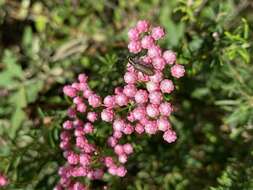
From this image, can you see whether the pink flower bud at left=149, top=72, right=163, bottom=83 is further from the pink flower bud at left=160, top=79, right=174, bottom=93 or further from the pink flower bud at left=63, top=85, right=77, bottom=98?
the pink flower bud at left=63, top=85, right=77, bottom=98

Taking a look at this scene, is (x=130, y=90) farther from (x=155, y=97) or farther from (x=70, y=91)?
(x=70, y=91)

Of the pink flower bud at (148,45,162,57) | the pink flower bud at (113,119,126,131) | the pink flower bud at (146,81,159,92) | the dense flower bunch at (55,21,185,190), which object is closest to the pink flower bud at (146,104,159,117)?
the dense flower bunch at (55,21,185,190)

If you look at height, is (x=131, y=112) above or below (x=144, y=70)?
below

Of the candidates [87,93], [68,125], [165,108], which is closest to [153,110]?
[165,108]

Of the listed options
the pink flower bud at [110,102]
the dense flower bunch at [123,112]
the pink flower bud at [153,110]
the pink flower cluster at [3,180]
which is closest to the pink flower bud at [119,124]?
the dense flower bunch at [123,112]

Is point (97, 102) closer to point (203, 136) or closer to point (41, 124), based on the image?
point (41, 124)

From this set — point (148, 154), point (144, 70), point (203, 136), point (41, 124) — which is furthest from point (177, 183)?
point (144, 70)
